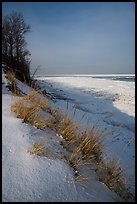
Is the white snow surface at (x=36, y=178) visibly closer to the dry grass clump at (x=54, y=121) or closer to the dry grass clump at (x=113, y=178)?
the dry grass clump at (x=113, y=178)

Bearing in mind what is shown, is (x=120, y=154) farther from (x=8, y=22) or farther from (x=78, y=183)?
Result: (x=8, y=22)

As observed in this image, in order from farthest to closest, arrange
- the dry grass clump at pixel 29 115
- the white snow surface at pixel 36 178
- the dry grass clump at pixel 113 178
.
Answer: the dry grass clump at pixel 29 115
the dry grass clump at pixel 113 178
the white snow surface at pixel 36 178

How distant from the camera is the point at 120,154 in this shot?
19.5ft

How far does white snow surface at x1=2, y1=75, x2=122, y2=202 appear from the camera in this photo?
2.45 metres

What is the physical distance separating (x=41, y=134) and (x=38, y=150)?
585 millimetres

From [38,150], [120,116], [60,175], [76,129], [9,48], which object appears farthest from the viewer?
[9,48]

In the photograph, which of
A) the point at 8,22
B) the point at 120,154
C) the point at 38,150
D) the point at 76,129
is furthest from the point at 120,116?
the point at 8,22

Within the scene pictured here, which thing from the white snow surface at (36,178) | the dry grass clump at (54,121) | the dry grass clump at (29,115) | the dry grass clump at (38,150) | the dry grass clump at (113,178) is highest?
the dry grass clump at (29,115)

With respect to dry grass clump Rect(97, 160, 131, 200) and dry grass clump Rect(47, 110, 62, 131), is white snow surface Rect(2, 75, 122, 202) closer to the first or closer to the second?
dry grass clump Rect(97, 160, 131, 200)

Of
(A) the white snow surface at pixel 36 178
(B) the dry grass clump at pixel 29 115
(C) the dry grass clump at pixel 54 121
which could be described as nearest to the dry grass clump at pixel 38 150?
(A) the white snow surface at pixel 36 178

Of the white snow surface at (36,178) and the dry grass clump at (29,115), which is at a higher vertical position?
the dry grass clump at (29,115)

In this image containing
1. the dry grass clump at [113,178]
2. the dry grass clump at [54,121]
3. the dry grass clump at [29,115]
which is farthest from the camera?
A: the dry grass clump at [54,121]

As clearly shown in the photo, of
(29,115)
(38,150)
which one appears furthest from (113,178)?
(29,115)

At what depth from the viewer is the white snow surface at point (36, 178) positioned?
96.4 inches
